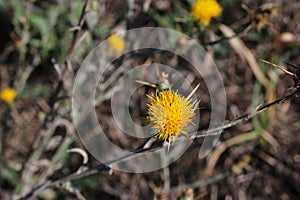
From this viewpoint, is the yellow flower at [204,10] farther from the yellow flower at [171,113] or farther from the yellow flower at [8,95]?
the yellow flower at [8,95]

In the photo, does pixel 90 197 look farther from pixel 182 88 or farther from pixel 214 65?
pixel 182 88

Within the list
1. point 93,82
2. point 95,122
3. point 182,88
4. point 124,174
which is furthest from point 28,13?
point 182,88

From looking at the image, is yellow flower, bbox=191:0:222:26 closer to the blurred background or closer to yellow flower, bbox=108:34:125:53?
the blurred background

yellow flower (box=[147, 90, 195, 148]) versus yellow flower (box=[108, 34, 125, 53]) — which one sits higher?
yellow flower (box=[108, 34, 125, 53])

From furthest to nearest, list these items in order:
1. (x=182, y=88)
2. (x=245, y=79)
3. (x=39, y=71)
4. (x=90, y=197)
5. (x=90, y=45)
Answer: (x=245, y=79) → (x=39, y=71) → (x=90, y=197) → (x=90, y=45) → (x=182, y=88)

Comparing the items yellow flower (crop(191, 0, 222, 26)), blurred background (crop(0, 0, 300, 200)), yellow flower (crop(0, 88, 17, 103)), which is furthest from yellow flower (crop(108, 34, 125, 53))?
yellow flower (crop(0, 88, 17, 103))

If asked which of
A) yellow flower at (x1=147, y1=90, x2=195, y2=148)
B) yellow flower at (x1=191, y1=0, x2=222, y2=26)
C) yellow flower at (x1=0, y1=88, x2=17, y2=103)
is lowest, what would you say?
yellow flower at (x1=147, y1=90, x2=195, y2=148)
